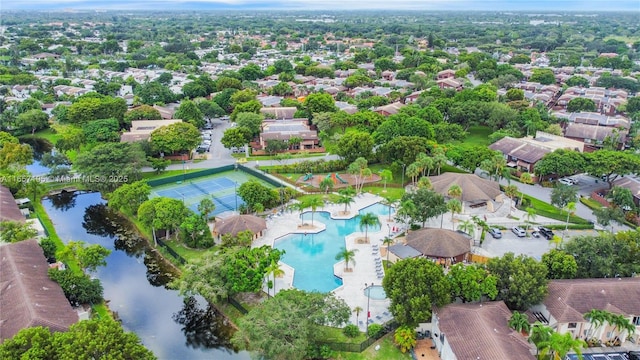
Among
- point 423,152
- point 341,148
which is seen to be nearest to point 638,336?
point 423,152

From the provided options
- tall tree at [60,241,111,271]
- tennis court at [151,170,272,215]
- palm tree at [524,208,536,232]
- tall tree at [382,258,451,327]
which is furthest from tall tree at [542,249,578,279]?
tall tree at [60,241,111,271]

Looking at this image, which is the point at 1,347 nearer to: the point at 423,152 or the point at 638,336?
the point at 638,336

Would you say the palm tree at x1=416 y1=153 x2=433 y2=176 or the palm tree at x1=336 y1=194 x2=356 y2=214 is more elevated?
the palm tree at x1=416 y1=153 x2=433 y2=176

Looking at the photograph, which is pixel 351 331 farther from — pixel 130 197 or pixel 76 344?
pixel 130 197

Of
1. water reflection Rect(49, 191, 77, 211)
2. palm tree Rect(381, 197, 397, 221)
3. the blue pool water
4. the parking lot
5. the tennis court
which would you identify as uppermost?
palm tree Rect(381, 197, 397, 221)

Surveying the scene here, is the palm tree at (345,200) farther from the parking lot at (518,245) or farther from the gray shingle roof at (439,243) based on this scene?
the parking lot at (518,245)

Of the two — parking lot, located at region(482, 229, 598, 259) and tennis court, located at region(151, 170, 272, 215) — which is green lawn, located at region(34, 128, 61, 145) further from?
parking lot, located at region(482, 229, 598, 259)
